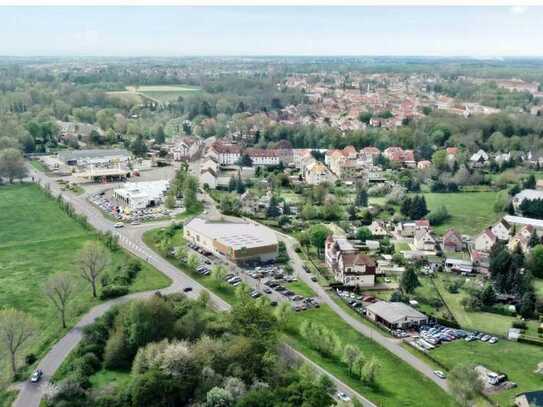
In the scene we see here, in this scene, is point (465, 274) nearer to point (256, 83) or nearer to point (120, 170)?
point (120, 170)

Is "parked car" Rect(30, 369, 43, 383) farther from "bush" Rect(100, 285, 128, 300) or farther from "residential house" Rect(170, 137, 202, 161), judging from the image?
"residential house" Rect(170, 137, 202, 161)

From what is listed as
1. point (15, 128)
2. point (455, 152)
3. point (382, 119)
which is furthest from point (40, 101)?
point (455, 152)

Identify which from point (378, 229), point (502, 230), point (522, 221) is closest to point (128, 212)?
point (378, 229)

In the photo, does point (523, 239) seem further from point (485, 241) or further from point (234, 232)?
point (234, 232)

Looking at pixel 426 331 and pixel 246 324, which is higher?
pixel 246 324

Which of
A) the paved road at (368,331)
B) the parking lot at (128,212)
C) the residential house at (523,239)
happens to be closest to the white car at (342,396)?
the paved road at (368,331)

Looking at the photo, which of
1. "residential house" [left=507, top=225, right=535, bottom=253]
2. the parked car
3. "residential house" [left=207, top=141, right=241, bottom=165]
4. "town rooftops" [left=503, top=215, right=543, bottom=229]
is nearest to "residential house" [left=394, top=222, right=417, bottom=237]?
"residential house" [left=507, top=225, right=535, bottom=253]
